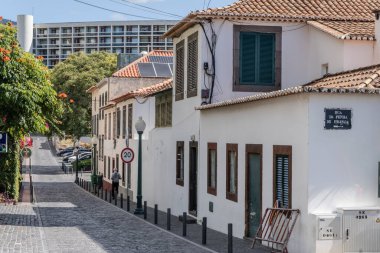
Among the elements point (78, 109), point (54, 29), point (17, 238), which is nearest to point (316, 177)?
point (17, 238)

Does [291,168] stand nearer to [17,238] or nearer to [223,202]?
[223,202]

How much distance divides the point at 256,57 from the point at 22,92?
7219 millimetres

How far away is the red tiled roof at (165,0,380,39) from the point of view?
2397cm

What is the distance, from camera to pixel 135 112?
1570 inches

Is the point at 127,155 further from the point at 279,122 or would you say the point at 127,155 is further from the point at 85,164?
the point at 85,164

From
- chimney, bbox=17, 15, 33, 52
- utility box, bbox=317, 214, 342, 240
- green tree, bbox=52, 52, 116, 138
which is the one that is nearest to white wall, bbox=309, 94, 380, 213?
utility box, bbox=317, 214, 342, 240

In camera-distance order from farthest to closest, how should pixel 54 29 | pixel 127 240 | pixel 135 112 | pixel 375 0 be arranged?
pixel 54 29, pixel 135 112, pixel 375 0, pixel 127 240

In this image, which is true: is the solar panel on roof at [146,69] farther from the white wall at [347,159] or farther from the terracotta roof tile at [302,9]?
the white wall at [347,159]

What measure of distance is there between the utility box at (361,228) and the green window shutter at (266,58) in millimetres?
9646

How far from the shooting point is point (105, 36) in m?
162

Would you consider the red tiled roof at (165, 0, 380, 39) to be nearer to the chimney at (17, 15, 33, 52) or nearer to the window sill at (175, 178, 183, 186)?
the window sill at (175, 178, 183, 186)

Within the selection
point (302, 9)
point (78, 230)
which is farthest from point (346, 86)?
point (78, 230)

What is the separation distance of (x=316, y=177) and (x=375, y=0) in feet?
42.9

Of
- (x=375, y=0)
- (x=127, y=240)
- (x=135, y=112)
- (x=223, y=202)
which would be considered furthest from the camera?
(x=135, y=112)
